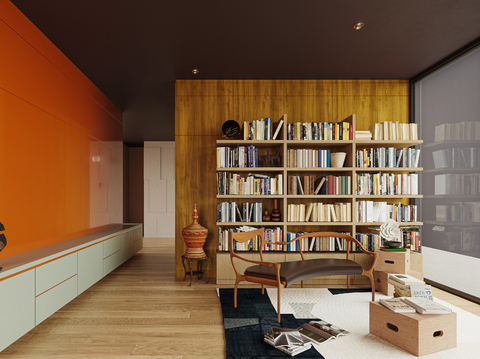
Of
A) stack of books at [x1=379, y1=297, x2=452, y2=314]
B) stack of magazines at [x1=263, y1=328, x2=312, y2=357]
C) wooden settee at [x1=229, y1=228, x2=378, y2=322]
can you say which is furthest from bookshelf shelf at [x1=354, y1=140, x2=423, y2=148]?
stack of magazines at [x1=263, y1=328, x2=312, y2=357]

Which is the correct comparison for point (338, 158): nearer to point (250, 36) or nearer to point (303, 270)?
point (303, 270)

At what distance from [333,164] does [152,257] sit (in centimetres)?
425

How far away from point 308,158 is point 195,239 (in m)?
1.96

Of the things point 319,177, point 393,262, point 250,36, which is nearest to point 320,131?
point 319,177

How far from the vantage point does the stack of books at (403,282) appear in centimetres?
344

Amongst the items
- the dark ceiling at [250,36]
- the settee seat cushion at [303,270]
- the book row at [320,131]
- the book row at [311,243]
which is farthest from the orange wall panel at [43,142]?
the book row at [320,131]

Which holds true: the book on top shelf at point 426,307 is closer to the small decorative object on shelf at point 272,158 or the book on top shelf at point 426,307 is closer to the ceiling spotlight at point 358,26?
the small decorative object on shelf at point 272,158

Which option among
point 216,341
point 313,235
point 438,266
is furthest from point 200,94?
point 438,266

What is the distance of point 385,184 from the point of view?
179 inches

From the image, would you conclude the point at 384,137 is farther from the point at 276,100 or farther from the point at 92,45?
the point at 92,45

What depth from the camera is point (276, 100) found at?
197 inches

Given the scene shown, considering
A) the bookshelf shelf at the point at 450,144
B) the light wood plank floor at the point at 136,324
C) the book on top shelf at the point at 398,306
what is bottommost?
the light wood plank floor at the point at 136,324

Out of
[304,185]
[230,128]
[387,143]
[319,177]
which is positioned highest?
[230,128]

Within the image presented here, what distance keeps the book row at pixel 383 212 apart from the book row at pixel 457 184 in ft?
1.41
